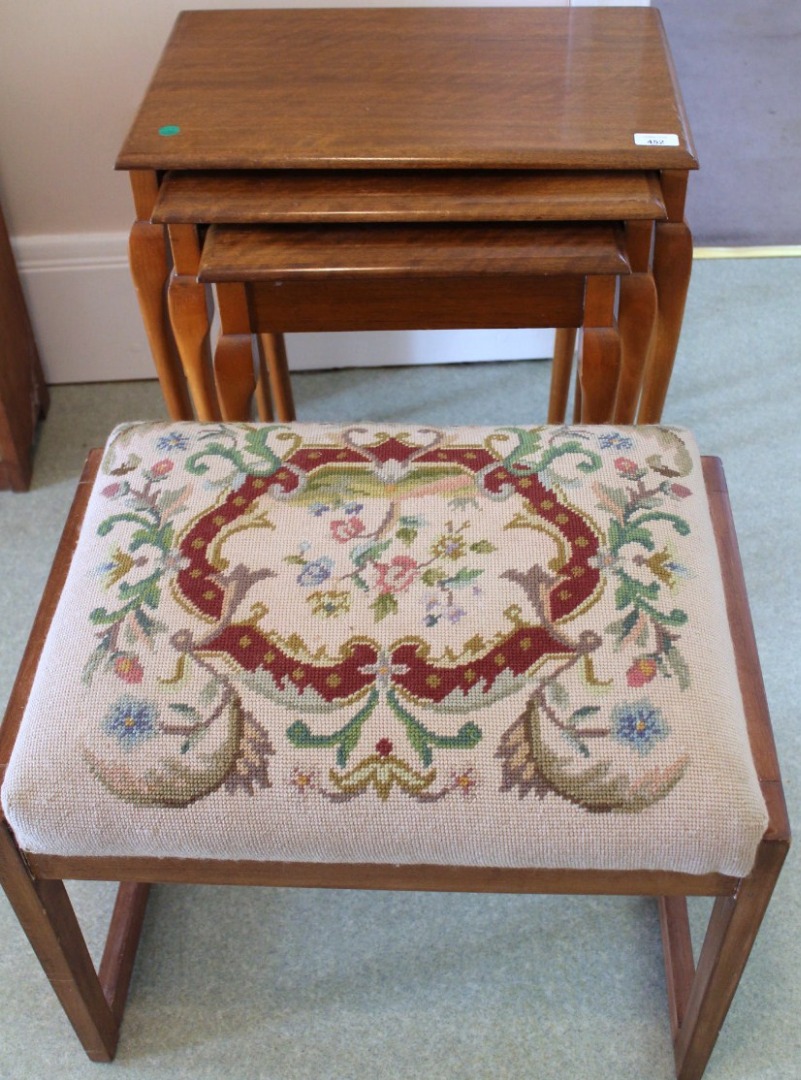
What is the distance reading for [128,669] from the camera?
0.79 metres

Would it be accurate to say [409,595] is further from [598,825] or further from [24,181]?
[24,181]

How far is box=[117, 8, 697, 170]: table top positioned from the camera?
3.42 ft

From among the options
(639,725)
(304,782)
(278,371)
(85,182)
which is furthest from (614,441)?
(85,182)

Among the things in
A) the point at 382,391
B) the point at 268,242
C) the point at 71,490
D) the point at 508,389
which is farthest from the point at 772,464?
the point at 71,490

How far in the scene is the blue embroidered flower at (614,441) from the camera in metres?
0.93

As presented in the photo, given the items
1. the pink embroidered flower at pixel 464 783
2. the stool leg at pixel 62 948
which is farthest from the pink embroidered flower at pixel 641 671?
the stool leg at pixel 62 948

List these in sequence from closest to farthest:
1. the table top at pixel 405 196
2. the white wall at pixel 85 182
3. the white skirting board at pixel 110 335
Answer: the table top at pixel 405 196 → the white wall at pixel 85 182 → the white skirting board at pixel 110 335

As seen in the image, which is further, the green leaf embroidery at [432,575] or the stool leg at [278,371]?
the stool leg at [278,371]

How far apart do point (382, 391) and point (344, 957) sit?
82 cm

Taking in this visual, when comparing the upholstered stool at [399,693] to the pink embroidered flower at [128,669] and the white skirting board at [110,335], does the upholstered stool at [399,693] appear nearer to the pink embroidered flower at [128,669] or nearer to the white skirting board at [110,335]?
the pink embroidered flower at [128,669]

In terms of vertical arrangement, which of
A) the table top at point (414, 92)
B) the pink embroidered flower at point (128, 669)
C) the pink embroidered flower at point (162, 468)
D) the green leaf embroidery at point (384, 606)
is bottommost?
the pink embroidered flower at point (128, 669)

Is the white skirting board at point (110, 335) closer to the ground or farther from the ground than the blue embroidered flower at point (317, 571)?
closer to the ground

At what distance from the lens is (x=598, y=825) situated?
747 millimetres

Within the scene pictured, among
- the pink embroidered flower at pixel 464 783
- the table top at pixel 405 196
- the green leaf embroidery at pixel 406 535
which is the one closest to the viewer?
the pink embroidered flower at pixel 464 783
